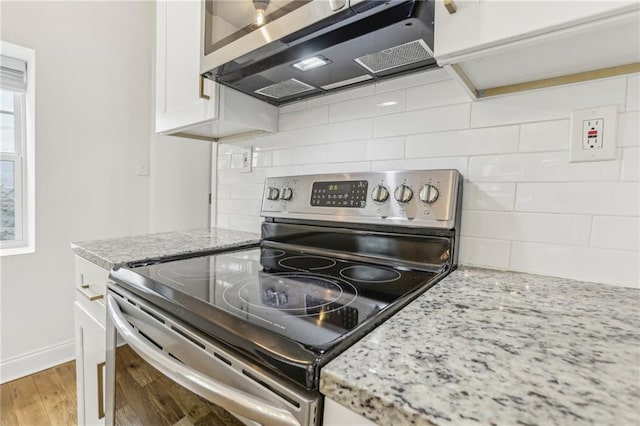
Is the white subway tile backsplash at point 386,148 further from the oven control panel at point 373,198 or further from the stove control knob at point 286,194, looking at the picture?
the stove control knob at point 286,194

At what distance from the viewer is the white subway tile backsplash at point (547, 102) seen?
0.72 meters

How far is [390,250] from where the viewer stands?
3.04 ft

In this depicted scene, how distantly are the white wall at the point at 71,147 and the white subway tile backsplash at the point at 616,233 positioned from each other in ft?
8.02

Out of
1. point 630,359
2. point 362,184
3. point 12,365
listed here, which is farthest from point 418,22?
point 12,365

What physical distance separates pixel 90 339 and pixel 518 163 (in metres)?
1.46

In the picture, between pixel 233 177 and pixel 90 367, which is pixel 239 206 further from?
pixel 90 367

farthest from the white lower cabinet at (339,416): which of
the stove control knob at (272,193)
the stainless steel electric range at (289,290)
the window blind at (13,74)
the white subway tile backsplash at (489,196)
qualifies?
the window blind at (13,74)

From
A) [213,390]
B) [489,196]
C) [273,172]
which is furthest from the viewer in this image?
[273,172]

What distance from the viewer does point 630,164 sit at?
70 centimetres

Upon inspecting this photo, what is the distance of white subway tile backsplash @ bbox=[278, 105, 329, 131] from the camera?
1.24m

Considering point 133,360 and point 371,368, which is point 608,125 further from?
point 133,360

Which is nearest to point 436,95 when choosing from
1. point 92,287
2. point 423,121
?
point 423,121

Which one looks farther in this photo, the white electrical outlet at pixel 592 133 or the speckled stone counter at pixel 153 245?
the speckled stone counter at pixel 153 245

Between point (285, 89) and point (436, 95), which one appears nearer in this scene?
Result: point (436, 95)
